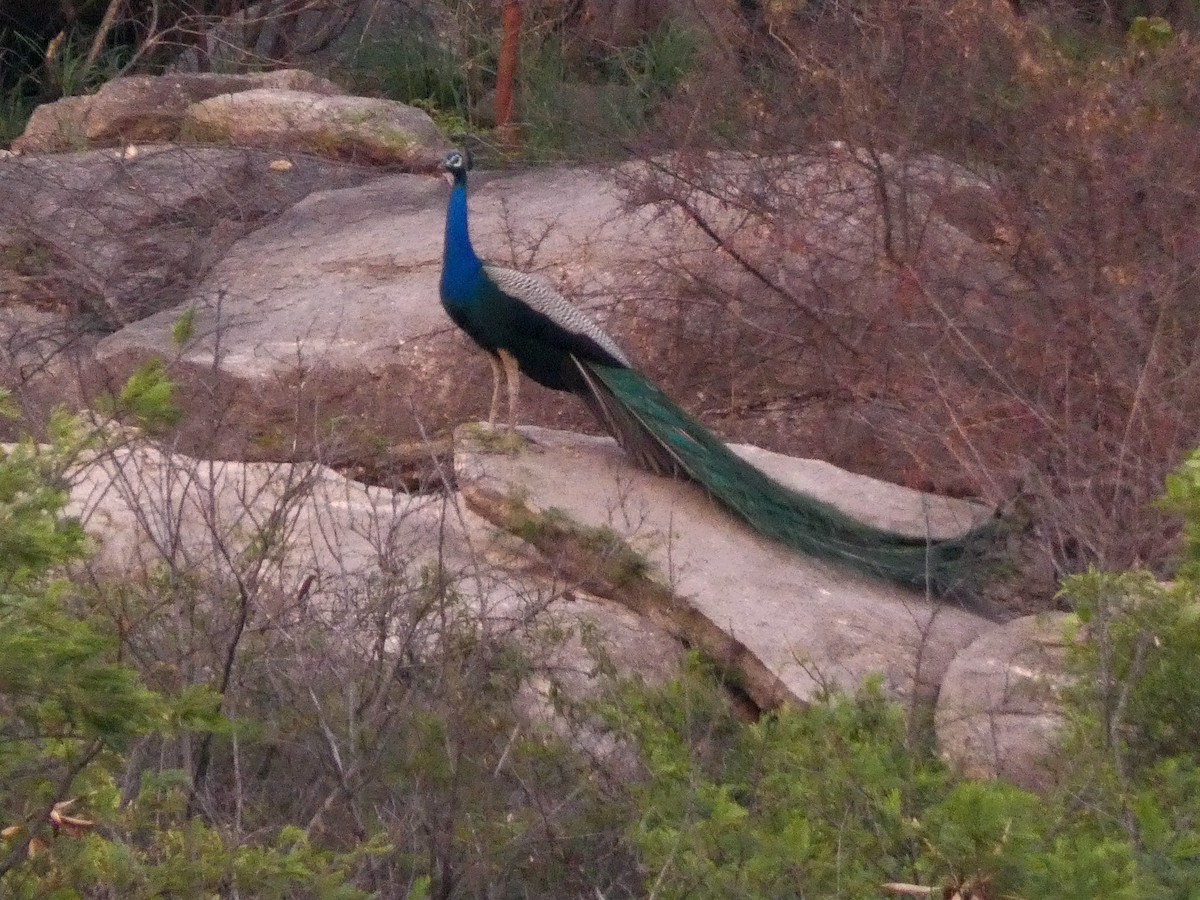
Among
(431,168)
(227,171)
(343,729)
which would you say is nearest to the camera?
(343,729)

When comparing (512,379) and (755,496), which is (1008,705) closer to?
(755,496)

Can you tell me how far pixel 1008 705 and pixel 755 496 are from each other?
1778mm

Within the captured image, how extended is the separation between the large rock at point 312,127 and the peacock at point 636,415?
428 cm

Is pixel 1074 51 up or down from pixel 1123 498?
up

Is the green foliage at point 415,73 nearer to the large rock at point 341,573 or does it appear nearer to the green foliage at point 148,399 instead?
the large rock at point 341,573

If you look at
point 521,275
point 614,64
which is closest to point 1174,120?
point 521,275

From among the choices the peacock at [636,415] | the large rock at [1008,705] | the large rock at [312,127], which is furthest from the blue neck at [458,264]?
the large rock at [312,127]

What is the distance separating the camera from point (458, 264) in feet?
23.7

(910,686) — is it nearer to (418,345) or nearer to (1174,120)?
Result: (1174,120)

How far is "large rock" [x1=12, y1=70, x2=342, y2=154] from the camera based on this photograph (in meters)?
11.5

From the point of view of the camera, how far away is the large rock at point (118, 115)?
1149 centimetres

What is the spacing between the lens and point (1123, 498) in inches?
227

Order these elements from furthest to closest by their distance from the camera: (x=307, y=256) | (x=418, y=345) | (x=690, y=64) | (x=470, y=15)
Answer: (x=470, y=15) < (x=690, y=64) < (x=307, y=256) < (x=418, y=345)

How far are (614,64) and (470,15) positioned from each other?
1.19 metres
